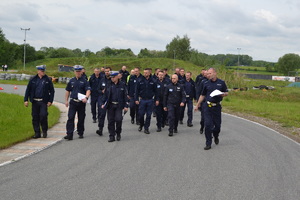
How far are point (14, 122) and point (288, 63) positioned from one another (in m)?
148

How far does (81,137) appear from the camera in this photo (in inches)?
404

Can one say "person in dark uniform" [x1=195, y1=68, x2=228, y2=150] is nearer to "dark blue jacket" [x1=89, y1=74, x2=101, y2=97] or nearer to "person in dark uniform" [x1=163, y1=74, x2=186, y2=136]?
"person in dark uniform" [x1=163, y1=74, x2=186, y2=136]

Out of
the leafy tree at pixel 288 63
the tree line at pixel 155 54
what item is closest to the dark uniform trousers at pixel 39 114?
the tree line at pixel 155 54

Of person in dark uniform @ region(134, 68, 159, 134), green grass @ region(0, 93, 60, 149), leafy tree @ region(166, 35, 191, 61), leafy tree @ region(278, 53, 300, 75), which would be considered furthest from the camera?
leafy tree @ region(278, 53, 300, 75)

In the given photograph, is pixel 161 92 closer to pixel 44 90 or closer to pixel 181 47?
pixel 44 90

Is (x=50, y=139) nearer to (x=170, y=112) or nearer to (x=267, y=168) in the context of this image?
(x=170, y=112)

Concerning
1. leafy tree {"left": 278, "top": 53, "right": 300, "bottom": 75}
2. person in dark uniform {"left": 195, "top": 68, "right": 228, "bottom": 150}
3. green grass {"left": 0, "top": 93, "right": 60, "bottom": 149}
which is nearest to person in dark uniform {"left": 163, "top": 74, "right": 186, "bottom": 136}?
person in dark uniform {"left": 195, "top": 68, "right": 228, "bottom": 150}

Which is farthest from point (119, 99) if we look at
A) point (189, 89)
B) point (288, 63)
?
point (288, 63)

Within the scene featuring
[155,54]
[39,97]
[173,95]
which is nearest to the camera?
[39,97]

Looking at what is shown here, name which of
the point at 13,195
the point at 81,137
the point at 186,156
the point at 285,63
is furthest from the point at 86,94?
the point at 285,63

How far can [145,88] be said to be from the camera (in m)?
11.9

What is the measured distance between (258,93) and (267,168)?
25227 mm

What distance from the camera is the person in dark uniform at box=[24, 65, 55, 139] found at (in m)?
10.0

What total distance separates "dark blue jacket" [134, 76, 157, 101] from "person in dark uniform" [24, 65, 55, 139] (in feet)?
9.98
